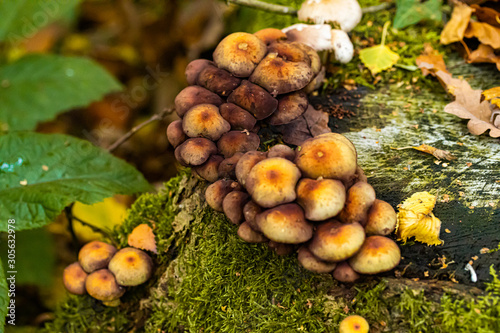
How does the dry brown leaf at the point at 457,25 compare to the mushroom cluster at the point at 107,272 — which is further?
the dry brown leaf at the point at 457,25

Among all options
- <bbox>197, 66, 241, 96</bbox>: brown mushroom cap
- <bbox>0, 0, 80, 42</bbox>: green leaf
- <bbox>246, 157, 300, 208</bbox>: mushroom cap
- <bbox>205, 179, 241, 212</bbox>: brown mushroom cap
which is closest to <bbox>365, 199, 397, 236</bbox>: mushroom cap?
<bbox>246, 157, 300, 208</bbox>: mushroom cap

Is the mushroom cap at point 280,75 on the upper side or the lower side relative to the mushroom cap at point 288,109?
upper

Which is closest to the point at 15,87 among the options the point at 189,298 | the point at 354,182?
the point at 189,298

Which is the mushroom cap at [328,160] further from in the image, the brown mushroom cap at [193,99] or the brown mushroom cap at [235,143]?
the brown mushroom cap at [193,99]

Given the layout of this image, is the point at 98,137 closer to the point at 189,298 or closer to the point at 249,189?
the point at 189,298

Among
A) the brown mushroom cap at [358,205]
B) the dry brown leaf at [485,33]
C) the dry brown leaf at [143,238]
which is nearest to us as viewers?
the brown mushroom cap at [358,205]

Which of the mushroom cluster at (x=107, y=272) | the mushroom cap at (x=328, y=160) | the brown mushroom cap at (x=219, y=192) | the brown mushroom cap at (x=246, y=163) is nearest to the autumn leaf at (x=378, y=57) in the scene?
the mushroom cap at (x=328, y=160)
